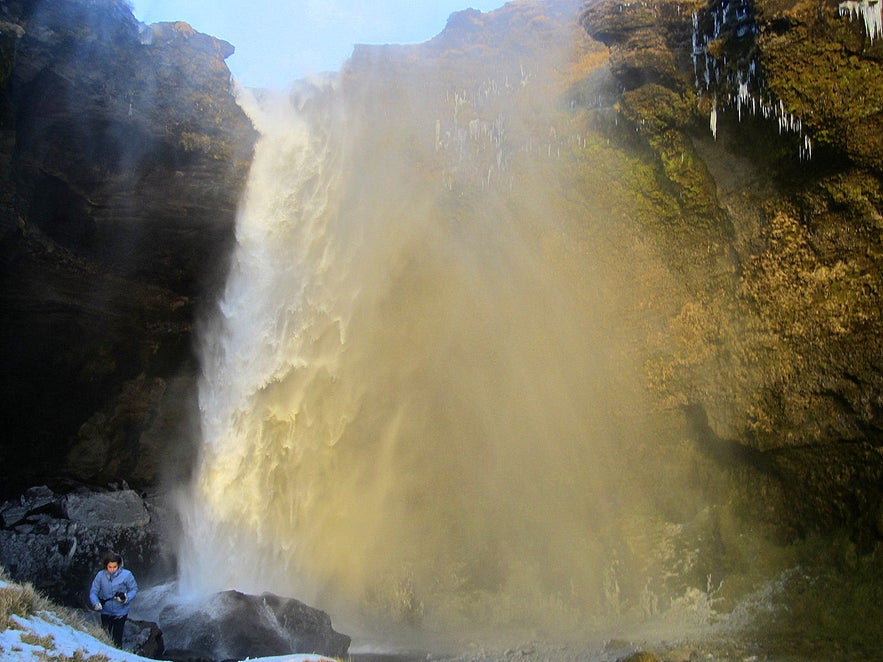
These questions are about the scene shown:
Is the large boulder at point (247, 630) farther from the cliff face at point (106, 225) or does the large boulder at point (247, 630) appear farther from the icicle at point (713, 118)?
the icicle at point (713, 118)

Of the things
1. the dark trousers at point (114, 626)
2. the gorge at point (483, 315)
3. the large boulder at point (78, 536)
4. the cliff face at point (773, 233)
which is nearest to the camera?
the dark trousers at point (114, 626)

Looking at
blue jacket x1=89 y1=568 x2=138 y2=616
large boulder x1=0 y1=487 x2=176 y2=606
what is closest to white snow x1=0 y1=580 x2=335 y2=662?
blue jacket x1=89 y1=568 x2=138 y2=616

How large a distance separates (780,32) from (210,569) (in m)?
16.5

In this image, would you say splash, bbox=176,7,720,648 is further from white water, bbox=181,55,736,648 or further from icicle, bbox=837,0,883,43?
icicle, bbox=837,0,883,43

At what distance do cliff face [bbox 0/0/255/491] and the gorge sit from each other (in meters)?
0.08

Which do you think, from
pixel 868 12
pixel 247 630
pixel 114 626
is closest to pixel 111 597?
pixel 114 626

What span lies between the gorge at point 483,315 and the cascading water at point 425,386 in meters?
0.08

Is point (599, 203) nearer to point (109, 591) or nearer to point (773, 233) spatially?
point (773, 233)

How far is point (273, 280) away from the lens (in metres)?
18.4

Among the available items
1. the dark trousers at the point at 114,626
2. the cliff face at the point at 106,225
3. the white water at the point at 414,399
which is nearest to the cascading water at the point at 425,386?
the white water at the point at 414,399

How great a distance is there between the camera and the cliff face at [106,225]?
16.6 m

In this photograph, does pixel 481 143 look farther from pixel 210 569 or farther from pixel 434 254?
pixel 210 569

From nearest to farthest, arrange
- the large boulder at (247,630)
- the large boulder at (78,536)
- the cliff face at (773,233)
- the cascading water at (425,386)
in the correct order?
1. the cliff face at (773,233)
2. the large boulder at (247,630)
3. the cascading water at (425,386)
4. the large boulder at (78,536)

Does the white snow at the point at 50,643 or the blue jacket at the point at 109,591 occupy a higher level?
the blue jacket at the point at 109,591
